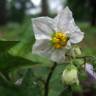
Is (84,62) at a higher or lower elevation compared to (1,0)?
higher

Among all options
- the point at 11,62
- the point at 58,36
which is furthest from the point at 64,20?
the point at 11,62

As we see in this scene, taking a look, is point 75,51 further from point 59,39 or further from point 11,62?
point 11,62

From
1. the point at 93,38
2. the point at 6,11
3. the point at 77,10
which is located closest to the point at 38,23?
the point at 93,38

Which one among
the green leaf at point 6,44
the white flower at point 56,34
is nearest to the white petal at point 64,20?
the white flower at point 56,34

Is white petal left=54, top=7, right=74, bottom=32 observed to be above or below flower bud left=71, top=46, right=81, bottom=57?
above

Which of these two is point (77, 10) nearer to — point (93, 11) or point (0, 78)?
point (93, 11)

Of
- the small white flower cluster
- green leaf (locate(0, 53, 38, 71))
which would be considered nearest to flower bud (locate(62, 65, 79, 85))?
the small white flower cluster

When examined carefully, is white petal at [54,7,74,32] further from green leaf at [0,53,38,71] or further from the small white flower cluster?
green leaf at [0,53,38,71]
